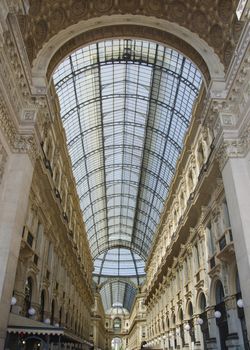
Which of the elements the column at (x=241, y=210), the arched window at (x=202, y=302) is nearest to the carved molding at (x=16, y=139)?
the column at (x=241, y=210)

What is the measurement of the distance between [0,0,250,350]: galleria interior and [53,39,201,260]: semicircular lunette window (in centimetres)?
14

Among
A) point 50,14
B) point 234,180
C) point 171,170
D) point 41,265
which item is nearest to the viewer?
point 234,180

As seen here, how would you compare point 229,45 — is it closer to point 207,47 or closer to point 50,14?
point 207,47

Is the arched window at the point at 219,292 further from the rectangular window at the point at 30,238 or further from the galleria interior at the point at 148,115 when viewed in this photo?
the rectangular window at the point at 30,238

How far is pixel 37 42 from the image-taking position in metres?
16.8

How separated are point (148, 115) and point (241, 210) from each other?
22611mm

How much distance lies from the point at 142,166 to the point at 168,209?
11167 mm

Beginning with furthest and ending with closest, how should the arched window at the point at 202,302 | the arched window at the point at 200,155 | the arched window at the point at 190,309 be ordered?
1. the arched window at the point at 190,309
2. the arched window at the point at 200,155
3. the arched window at the point at 202,302

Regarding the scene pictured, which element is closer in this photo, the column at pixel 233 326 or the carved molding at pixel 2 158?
the carved molding at pixel 2 158

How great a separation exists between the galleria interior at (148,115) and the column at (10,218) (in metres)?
0.04

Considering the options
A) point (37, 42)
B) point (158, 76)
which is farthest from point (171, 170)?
point (37, 42)

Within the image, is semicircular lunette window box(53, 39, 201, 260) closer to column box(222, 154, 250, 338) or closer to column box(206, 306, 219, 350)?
column box(222, 154, 250, 338)

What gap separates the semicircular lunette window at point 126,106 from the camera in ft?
84.8

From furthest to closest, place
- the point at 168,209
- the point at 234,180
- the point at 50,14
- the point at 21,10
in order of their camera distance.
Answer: the point at 168,209 → the point at 50,14 → the point at 234,180 → the point at 21,10
